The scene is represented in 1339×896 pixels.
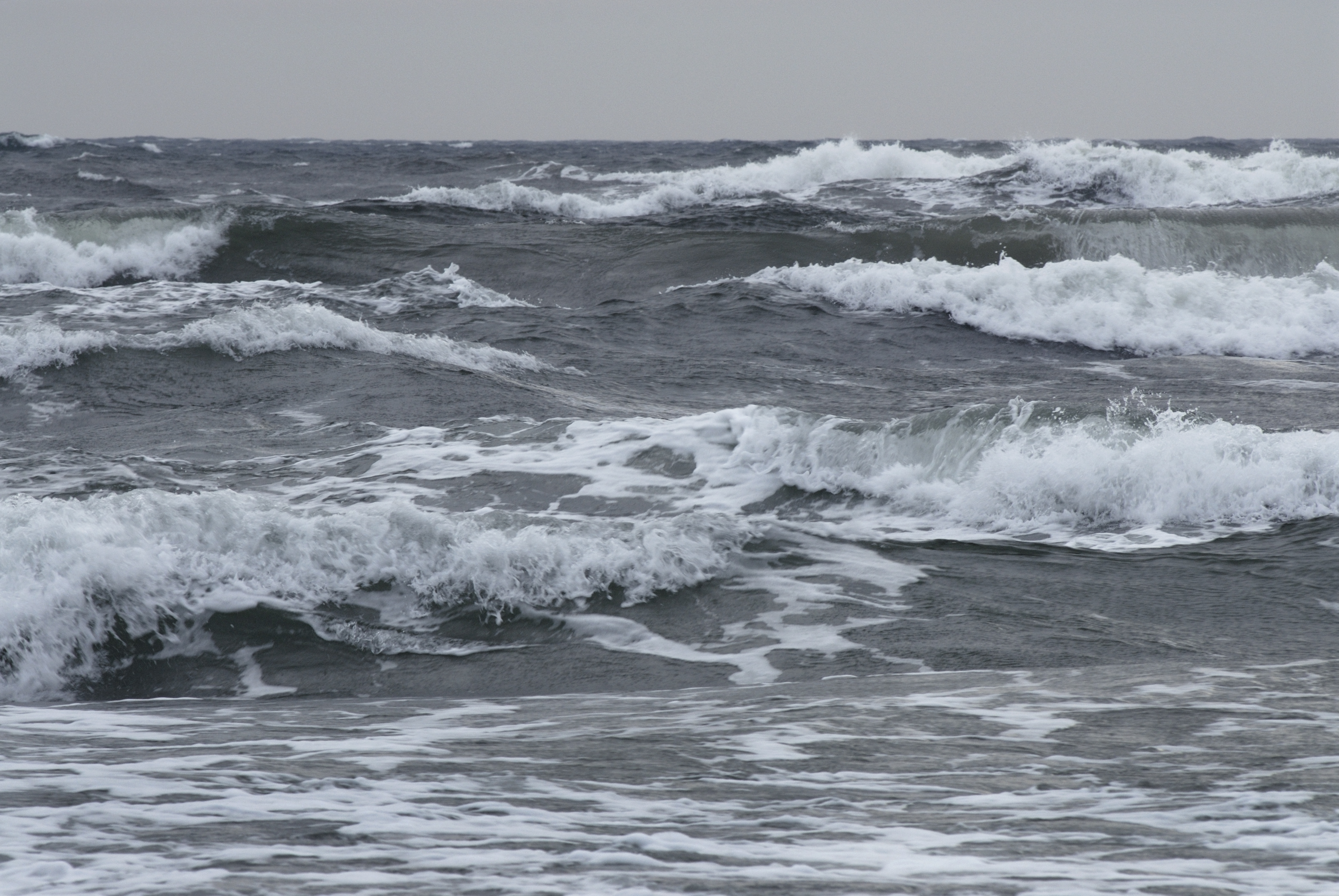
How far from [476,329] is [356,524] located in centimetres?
710

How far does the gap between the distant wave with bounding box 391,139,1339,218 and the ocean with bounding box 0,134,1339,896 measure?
6.50 m

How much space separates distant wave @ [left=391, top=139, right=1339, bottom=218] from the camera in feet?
71.3

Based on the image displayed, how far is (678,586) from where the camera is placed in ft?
19.4

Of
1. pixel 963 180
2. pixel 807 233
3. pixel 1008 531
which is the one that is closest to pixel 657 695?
pixel 1008 531

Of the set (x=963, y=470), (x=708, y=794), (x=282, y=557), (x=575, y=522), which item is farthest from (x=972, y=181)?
(x=708, y=794)

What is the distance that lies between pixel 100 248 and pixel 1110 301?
43.8 feet

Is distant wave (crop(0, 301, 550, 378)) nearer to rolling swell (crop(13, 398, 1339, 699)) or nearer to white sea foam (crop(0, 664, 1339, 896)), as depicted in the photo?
rolling swell (crop(13, 398, 1339, 699))

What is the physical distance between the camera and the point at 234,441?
8484 millimetres

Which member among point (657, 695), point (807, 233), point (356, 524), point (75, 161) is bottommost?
point (657, 695)

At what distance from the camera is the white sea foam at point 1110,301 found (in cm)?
1337

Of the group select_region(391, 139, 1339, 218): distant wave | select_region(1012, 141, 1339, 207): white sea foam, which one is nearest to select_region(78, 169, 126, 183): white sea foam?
select_region(391, 139, 1339, 218): distant wave

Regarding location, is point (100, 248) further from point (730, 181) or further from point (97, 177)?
point (730, 181)

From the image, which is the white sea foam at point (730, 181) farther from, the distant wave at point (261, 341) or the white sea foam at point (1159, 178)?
the distant wave at point (261, 341)

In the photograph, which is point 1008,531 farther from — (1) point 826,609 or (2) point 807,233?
(2) point 807,233
